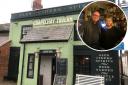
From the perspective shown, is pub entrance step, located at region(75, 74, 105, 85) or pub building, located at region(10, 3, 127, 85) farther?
pub building, located at region(10, 3, 127, 85)

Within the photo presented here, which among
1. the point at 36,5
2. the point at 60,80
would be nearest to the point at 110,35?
the point at 60,80

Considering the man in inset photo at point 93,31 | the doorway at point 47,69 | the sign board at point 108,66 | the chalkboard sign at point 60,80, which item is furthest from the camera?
the doorway at point 47,69

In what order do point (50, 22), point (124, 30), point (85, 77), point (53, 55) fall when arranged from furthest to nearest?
point (50, 22) < point (53, 55) < point (85, 77) < point (124, 30)

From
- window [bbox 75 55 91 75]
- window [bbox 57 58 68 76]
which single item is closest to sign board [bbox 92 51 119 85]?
window [bbox 75 55 91 75]

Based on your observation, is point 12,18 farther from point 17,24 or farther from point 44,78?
point 44,78

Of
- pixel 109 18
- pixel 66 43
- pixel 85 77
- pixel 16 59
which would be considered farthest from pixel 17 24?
pixel 109 18

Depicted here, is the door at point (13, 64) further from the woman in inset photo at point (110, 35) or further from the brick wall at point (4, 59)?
the woman in inset photo at point (110, 35)

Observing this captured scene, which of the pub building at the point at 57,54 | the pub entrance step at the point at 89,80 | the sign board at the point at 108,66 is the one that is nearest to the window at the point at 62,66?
the pub building at the point at 57,54

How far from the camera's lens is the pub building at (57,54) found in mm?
15266

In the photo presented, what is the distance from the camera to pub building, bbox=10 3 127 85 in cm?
1527

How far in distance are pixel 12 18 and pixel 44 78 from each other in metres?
7.00

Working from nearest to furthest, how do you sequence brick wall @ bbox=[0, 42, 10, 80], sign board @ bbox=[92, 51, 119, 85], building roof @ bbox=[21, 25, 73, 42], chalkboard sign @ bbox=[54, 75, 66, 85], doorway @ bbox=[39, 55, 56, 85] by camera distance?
sign board @ bbox=[92, 51, 119, 85] → chalkboard sign @ bbox=[54, 75, 66, 85] → building roof @ bbox=[21, 25, 73, 42] → doorway @ bbox=[39, 55, 56, 85] → brick wall @ bbox=[0, 42, 10, 80]

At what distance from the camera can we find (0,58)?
19953mm

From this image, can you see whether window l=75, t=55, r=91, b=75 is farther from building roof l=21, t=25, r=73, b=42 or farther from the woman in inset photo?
the woman in inset photo
